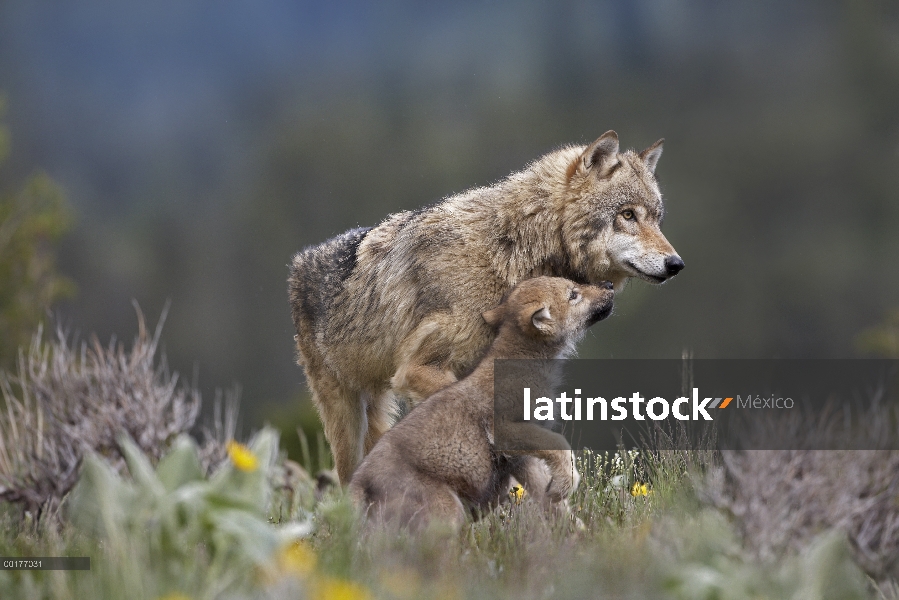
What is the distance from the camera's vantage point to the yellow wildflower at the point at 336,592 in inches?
114

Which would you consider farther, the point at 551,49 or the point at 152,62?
the point at 152,62

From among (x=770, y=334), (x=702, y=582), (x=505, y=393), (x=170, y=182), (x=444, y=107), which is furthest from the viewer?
(x=170, y=182)

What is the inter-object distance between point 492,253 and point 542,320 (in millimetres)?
742

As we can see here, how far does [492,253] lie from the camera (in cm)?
587

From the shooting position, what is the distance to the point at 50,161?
128 ft

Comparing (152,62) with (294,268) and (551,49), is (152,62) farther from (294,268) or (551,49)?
(294,268)

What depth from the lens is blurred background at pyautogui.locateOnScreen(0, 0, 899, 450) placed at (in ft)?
95.7

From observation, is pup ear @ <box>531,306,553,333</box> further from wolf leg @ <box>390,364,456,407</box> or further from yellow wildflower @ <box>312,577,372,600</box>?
yellow wildflower @ <box>312,577,372,600</box>

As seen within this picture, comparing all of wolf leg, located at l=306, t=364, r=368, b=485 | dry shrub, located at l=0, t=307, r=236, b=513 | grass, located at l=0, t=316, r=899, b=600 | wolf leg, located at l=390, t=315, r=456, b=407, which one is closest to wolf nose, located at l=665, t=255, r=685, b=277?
wolf leg, located at l=390, t=315, r=456, b=407

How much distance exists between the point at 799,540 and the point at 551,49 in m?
39.2

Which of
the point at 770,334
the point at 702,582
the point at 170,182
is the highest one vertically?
the point at 170,182

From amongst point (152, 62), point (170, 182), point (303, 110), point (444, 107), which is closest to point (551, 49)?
point (444, 107)

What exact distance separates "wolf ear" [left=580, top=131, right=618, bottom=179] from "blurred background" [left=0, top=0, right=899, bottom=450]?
18159 millimetres

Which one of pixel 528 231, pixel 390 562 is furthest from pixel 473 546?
pixel 528 231
